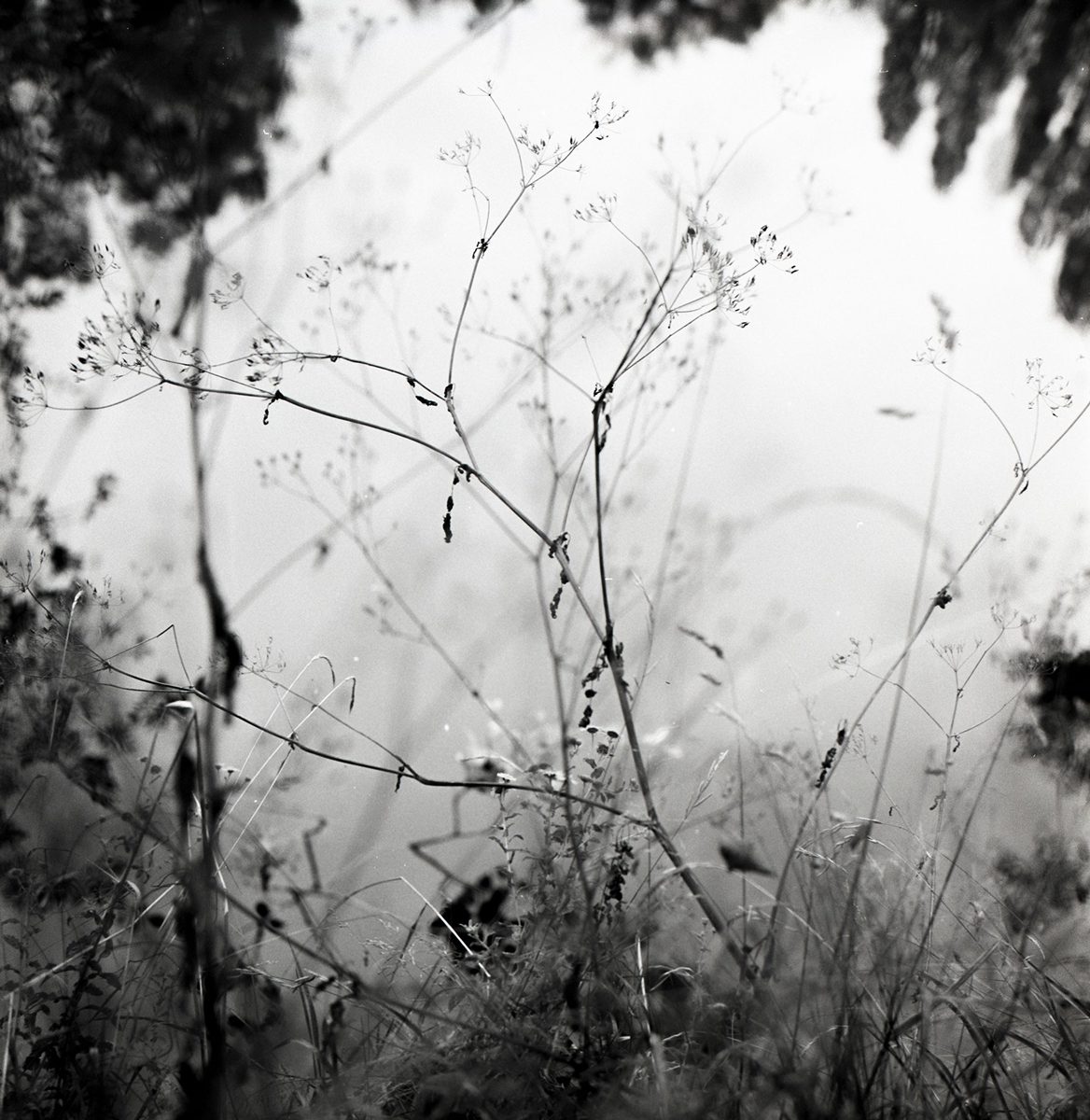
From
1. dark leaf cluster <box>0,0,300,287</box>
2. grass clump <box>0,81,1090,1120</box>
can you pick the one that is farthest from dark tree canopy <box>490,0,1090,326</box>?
dark leaf cluster <box>0,0,300,287</box>

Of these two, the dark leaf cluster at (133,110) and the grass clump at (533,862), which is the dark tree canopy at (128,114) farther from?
the grass clump at (533,862)

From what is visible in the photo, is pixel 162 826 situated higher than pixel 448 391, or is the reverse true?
pixel 448 391

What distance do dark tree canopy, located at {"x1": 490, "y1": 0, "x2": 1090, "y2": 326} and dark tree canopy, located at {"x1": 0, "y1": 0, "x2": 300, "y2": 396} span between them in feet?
1.19

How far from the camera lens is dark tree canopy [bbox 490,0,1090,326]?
1328 millimetres

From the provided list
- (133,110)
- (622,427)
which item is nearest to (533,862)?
(622,427)

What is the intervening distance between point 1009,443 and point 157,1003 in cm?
124

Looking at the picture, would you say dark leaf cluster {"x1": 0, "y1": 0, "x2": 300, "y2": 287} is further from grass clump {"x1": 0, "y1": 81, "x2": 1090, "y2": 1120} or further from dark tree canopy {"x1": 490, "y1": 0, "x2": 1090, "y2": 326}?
dark tree canopy {"x1": 490, "y1": 0, "x2": 1090, "y2": 326}

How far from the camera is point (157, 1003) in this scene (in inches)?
43.4

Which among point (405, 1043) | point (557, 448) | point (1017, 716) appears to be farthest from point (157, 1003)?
point (1017, 716)

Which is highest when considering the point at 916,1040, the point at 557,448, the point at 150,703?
the point at 557,448

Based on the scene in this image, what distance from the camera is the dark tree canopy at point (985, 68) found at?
4.36ft

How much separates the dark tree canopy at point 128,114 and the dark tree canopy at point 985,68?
1.19 ft

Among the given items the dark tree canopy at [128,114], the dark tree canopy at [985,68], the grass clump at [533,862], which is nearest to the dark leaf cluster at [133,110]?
the dark tree canopy at [128,114]

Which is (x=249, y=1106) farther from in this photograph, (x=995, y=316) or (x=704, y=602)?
(x=995, y=316)
